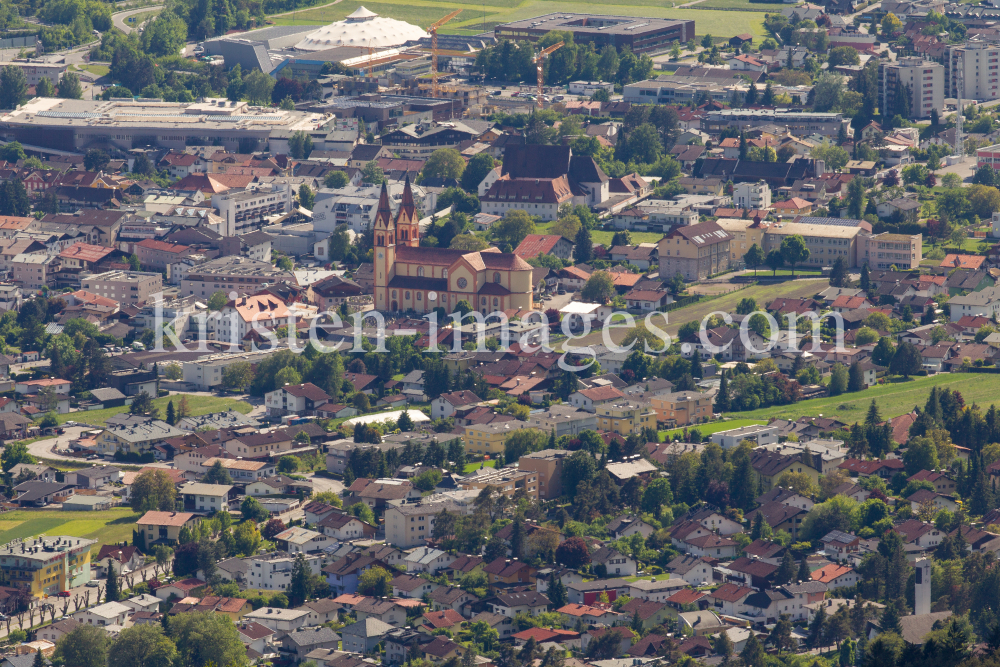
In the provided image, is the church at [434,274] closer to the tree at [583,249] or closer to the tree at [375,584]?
the tree at [583,249]

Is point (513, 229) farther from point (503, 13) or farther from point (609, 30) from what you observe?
point (503, 13)

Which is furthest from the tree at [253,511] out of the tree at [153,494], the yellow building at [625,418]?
the yellow building at [625,418]

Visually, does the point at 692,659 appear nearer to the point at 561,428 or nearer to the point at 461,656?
the point at 461,656

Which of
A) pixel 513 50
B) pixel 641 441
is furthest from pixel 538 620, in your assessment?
pixel 513 50

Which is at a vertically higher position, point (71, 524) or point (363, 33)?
point (363, 33)

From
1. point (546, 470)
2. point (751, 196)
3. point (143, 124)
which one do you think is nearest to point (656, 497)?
point (546, 470)

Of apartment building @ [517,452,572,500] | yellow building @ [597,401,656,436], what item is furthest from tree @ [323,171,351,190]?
apartment building @ [517,452,572,500]
